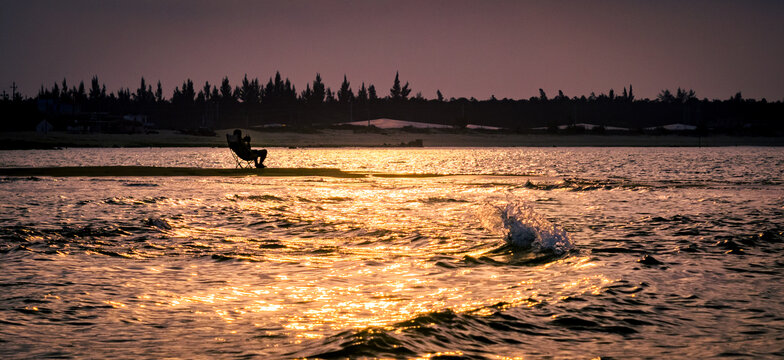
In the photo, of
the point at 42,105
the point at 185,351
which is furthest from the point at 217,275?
the point at 42,105

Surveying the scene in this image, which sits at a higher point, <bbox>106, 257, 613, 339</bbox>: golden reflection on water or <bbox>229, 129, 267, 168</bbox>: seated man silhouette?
<bbox>229, 129, 267, 168</bbox>: seated man silhouette

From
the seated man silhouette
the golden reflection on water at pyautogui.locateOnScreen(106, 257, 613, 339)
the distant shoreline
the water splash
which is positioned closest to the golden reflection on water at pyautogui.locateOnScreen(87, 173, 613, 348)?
the golden reflection on water at pyautogui.locateOnScreen(106, 257, 613, 339)

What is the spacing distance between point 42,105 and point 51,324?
170 meters

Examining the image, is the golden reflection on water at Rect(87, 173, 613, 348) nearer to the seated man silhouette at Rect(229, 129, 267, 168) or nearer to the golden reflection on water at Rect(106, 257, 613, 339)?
the golden reflection on water at Rect(106, 257, 613, 339)

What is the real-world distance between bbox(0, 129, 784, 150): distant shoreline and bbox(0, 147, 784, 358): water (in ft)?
314

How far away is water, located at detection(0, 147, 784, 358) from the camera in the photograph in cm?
646

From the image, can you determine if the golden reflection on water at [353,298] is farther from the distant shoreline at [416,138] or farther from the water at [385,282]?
the distant shoreline at [416,138]

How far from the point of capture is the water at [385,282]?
21.2 ft

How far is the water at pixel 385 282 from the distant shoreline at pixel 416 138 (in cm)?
9571

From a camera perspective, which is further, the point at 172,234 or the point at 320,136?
the point at 320,136

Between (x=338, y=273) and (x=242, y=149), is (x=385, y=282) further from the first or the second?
(x=242, y=149)

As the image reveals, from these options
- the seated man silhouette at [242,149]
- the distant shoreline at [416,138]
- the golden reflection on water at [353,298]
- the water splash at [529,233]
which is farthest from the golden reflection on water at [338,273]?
the distant shoreline at [416,138]

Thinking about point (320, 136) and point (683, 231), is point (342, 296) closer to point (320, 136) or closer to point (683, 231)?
point (683, 231)

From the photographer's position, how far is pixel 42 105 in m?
159
